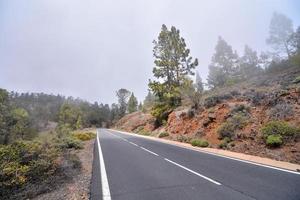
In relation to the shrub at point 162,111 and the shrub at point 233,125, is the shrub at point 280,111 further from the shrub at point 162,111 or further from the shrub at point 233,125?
the shrub at point 162,111

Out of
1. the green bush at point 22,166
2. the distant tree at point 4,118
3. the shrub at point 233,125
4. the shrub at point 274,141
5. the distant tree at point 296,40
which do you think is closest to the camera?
the green bush at point 22,166

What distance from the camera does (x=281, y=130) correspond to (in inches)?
472

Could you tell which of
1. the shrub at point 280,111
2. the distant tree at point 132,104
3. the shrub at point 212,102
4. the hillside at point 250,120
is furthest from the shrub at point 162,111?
the distant tree at point 132,104

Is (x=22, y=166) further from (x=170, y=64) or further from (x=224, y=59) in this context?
(x=224, y=59)

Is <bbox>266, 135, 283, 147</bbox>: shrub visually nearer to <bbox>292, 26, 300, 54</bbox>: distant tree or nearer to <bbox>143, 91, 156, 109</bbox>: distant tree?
<bbox>292, 26, 300, 54</bbox>: distant tree

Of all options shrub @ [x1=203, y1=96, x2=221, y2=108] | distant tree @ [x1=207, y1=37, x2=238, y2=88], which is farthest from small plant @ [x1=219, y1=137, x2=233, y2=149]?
distant tree @ [x1=207, y1=37, x2=238, y2=88]

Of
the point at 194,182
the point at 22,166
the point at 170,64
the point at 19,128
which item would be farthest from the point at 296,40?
the point at 19,128

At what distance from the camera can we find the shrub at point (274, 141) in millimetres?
11453

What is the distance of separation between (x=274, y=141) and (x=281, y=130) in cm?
89

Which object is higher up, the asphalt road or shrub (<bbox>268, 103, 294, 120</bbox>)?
shrub (<bbox>268, 103, 294, 120</bbox>)

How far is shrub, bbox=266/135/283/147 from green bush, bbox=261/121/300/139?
433 mm

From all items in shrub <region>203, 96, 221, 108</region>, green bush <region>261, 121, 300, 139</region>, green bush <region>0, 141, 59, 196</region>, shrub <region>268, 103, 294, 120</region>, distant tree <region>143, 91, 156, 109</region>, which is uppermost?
distant tree <region>143, 91, 156, 109</region>

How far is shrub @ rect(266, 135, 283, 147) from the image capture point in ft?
37.6

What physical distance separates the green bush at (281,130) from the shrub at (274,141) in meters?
0.43
